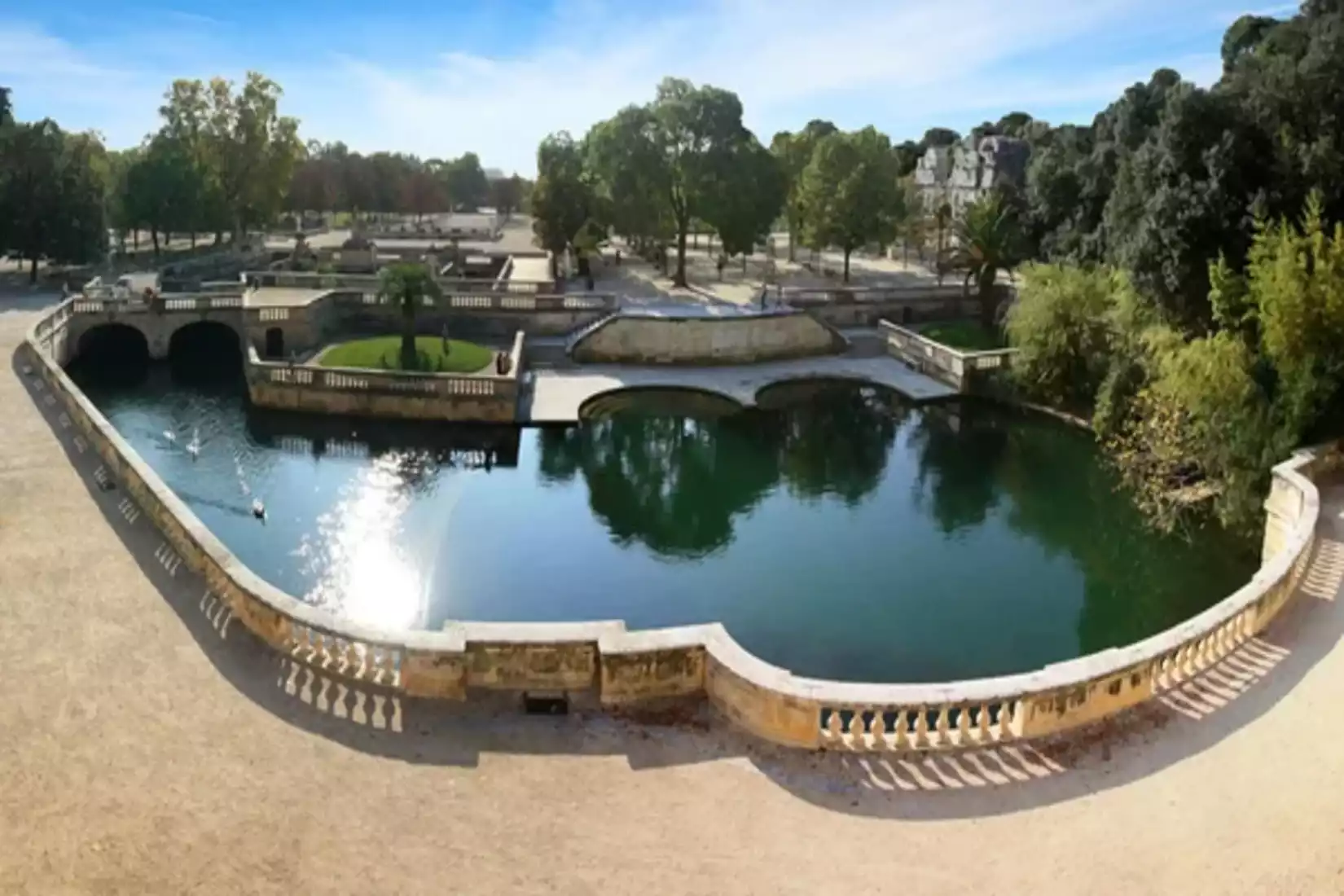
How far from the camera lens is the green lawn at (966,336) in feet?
150

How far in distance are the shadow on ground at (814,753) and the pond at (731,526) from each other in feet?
20.0

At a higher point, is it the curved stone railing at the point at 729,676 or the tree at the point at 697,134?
the tree at the point at 697,134

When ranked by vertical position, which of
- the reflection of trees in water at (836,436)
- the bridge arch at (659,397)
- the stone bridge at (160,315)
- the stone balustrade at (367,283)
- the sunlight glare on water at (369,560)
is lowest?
the sunlight glare on water at (369,560)

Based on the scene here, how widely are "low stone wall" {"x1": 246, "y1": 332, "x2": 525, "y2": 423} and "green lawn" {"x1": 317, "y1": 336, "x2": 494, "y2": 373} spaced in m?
2.03

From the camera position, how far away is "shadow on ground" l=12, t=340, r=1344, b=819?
11219 mm

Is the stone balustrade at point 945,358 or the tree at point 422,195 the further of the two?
the tree at point 422,195

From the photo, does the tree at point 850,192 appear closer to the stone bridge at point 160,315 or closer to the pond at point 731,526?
the pond at point 731,526

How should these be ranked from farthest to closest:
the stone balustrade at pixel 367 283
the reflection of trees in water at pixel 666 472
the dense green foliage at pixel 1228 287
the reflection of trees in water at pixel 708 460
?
the stone balustrade at pixel 367 283, the reflection of trees in water at pixel 708 460, the reflection of trees in water at pixel 666 472, the dense green foliage at pixel 1228 287

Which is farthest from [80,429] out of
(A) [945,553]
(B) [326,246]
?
(B) [326,246]

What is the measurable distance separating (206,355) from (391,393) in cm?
1631

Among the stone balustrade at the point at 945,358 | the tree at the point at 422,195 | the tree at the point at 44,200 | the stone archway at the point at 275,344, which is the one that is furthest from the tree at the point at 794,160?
the tree at the point at 422,195

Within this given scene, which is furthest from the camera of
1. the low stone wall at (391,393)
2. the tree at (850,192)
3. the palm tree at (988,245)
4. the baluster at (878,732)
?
the tree at (850,192)

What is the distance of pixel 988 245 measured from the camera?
4666cm

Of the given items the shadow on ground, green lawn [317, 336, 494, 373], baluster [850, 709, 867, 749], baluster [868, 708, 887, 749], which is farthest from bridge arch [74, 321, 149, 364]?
baluster [868, 708, 887, 749]
